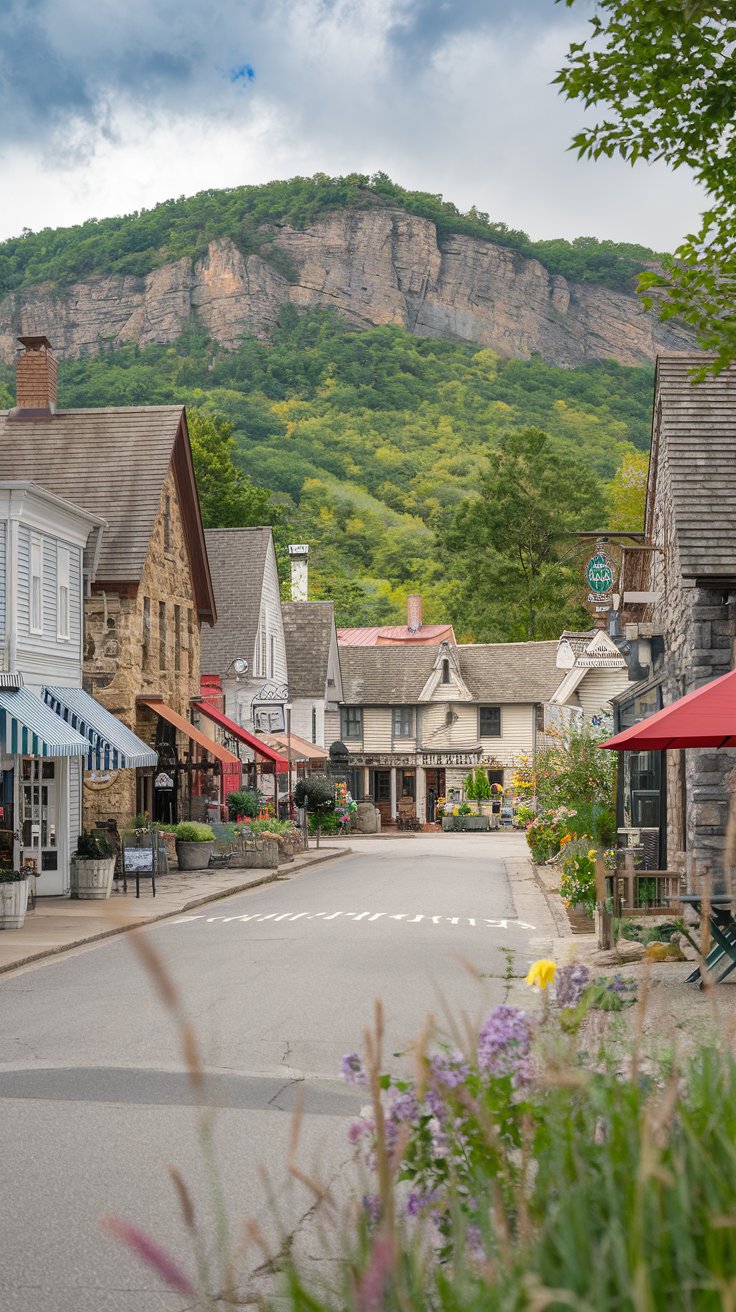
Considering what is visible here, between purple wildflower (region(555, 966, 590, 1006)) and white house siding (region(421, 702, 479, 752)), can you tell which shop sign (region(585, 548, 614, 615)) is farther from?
white house siding (region(421, 702, 479, 752))

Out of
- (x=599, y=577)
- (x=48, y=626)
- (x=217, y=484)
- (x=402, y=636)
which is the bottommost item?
(x=48, y=626)

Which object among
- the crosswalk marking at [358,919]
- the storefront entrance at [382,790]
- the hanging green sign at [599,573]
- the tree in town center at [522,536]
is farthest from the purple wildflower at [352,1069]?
the tree in town center at [522,536]

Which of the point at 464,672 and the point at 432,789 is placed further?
the point at 432,789

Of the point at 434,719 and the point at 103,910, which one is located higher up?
the point at 434,719

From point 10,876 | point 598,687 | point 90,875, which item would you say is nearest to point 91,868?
point 90,875

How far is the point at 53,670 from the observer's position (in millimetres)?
26172

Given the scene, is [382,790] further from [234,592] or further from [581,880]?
[581,880]

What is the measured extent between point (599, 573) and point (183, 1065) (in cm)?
1380

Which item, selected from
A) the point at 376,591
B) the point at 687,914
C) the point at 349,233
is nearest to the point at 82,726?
the point at 687,914

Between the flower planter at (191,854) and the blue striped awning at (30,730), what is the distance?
997 cm

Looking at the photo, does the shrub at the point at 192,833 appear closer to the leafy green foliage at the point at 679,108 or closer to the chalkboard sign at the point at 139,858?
the chalkboard sign at the point at 139,858

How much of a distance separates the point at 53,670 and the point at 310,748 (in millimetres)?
26426

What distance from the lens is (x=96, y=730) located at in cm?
2616

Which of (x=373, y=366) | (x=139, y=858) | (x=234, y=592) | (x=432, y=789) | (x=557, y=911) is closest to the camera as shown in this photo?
(x=557, y=911)
